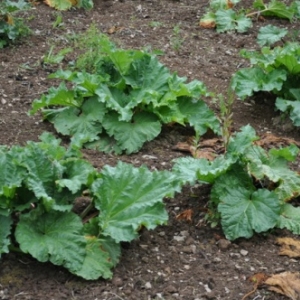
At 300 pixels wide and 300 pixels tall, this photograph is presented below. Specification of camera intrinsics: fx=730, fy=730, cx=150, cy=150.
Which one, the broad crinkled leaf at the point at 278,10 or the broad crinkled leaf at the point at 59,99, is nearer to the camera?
the broad crinkled leaf at the point at 59,99

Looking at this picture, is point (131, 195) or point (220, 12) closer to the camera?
point (131, 195)

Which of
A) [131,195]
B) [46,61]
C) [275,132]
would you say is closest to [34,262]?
[131,195]

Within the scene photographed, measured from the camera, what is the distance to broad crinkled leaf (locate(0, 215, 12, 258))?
360cm

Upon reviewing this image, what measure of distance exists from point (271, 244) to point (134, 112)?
58.2 inches

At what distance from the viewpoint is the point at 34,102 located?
5070 millimetres

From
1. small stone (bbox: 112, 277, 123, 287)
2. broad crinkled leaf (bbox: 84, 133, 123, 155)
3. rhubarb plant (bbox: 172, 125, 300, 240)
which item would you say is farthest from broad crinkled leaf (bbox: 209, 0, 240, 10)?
small stone (bbox: 112, 277, 123, 287)

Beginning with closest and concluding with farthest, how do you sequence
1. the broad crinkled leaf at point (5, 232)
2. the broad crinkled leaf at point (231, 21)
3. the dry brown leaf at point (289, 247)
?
the broad crinkled leaf at point (5, 232) < the dry brown leaf at point (289, 247) < the broad crinkled leaf at point (231, 21)

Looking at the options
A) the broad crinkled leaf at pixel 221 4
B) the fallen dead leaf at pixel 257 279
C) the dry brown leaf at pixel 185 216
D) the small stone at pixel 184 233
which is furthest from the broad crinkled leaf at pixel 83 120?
the broad crinkled leaf at pixel 221 4

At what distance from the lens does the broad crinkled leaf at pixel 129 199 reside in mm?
3756

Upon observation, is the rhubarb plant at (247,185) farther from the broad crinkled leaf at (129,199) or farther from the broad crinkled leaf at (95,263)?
the broad crinkled leaf at (95,263)

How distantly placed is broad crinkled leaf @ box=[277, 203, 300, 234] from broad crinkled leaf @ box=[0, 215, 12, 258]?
1519 mm

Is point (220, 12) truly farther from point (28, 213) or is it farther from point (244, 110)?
point (28, 213)

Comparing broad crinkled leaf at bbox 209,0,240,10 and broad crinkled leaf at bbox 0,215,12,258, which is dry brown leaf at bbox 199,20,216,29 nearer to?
broad crinkled leaf at bbox 209,0,240,10

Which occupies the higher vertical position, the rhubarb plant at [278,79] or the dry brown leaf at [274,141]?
the rhubarb plant at [278,79]
